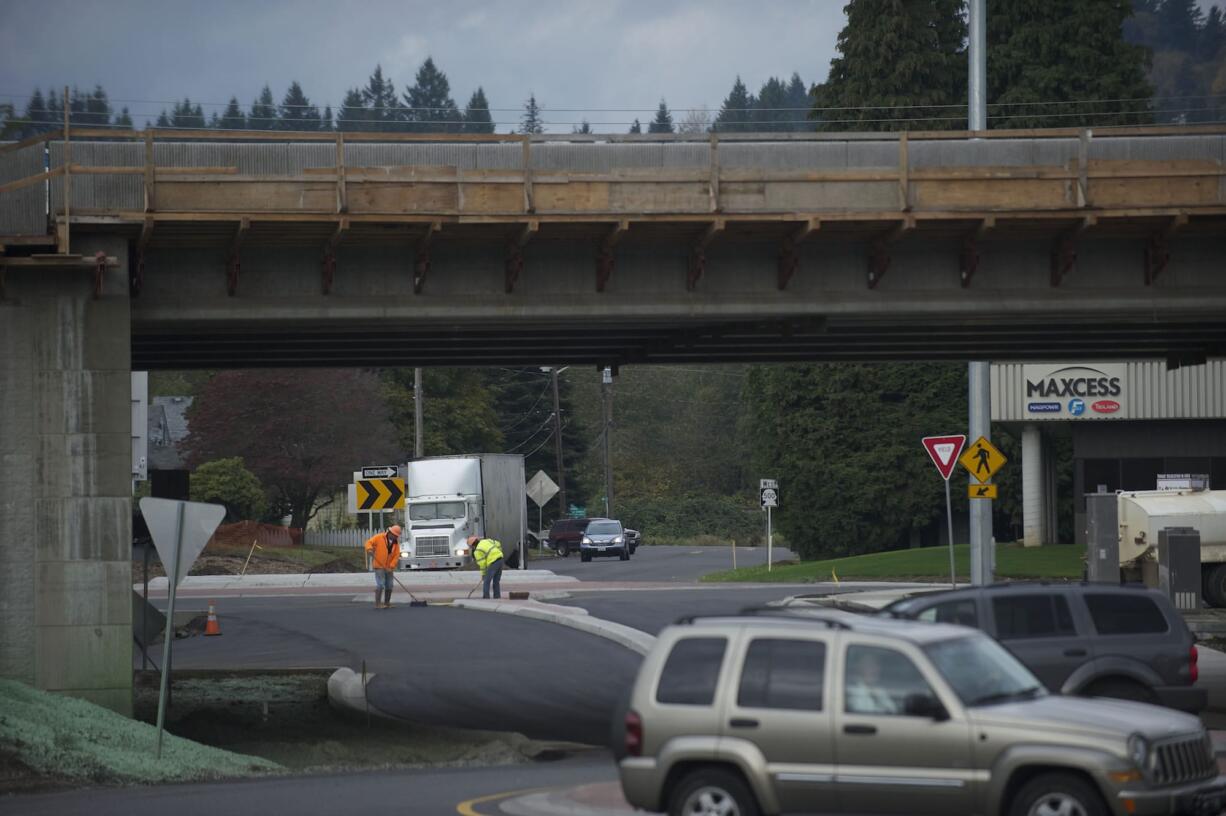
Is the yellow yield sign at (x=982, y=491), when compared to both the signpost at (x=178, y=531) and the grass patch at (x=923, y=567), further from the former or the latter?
the signpost at (x=178, y=531)

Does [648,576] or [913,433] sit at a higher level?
[913,433]

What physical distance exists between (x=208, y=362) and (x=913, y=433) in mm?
37114

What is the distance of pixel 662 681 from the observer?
34.4ft

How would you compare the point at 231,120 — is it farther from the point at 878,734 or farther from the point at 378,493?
the point at 878,734

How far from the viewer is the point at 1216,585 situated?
33625 mm

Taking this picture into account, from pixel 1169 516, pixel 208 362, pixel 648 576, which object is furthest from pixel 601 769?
pixel 648 576

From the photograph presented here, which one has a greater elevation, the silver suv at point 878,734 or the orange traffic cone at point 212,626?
the silver suv at point 878,734

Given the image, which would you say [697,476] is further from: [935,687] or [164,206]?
[935,687]

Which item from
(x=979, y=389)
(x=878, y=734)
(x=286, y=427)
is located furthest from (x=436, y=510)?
(x=878, y=734)

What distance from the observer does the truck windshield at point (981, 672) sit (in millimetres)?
10125

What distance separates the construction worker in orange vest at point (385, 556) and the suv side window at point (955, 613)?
73.3ft

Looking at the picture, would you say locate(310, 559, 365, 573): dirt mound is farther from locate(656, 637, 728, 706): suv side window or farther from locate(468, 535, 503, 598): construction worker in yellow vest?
locate(656, 637, 728, 706): suv side window

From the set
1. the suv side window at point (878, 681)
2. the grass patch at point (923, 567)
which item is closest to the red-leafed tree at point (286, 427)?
the grass patch at point (923, 567)

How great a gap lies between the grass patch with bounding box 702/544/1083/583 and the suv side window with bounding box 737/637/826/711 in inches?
1332
